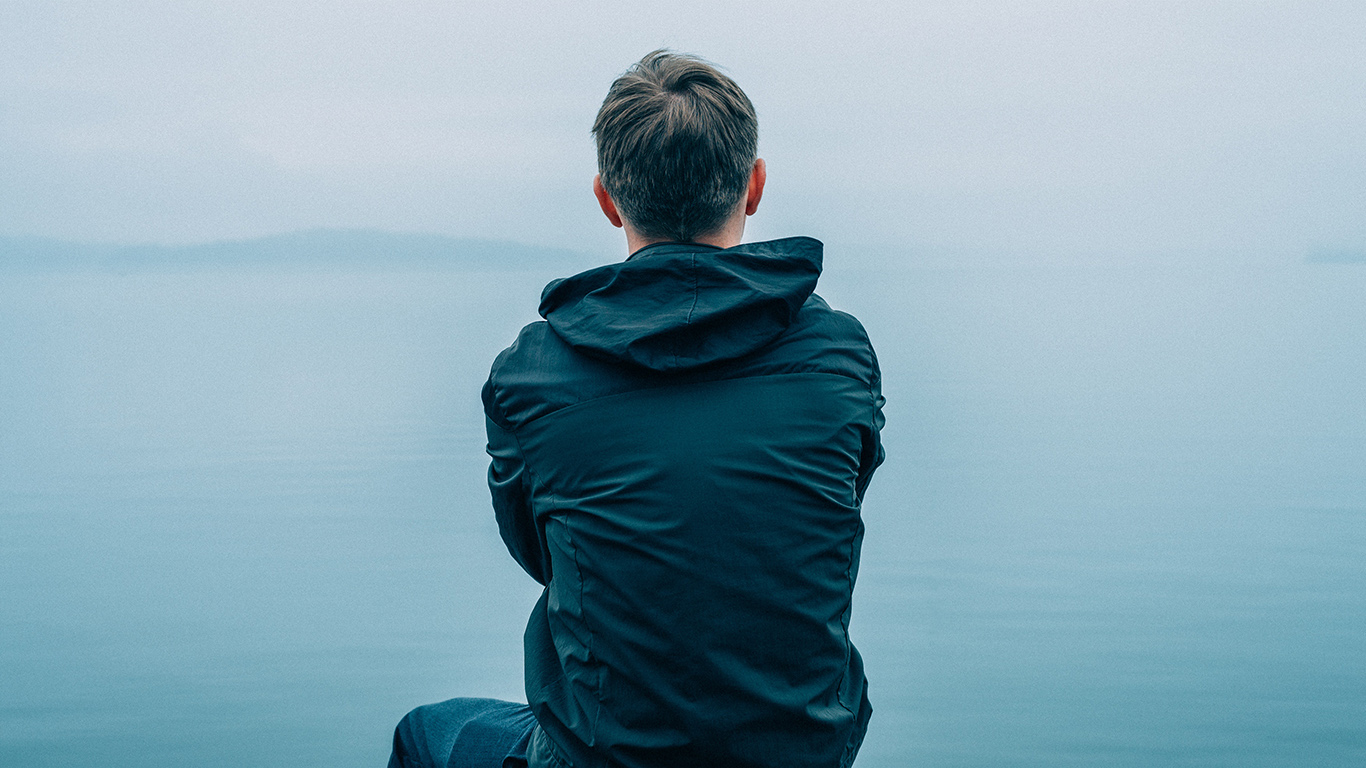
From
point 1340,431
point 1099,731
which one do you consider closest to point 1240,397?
point 1340,431

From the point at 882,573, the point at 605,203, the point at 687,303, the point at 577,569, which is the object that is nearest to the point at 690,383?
the point at 687,303

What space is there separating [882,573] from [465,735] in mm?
4309

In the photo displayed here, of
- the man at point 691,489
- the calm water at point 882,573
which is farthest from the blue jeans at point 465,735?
the calm water at point 882,573

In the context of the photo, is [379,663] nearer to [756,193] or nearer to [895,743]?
[895,743]

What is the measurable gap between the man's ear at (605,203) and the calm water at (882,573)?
2.56 metres

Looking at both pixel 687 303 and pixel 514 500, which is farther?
pixel 514 500

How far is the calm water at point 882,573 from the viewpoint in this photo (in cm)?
386

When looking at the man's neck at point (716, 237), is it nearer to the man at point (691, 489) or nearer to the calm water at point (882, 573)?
the man at point (691, 489)

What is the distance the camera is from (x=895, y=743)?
12.2ft

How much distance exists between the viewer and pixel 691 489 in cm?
124

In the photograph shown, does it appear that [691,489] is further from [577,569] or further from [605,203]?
[605,203]

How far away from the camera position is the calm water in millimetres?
3855

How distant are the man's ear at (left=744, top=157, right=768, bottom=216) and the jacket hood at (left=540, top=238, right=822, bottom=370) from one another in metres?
0.18

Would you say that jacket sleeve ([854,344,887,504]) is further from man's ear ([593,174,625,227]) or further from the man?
man's ear ([593,174,625,227])
